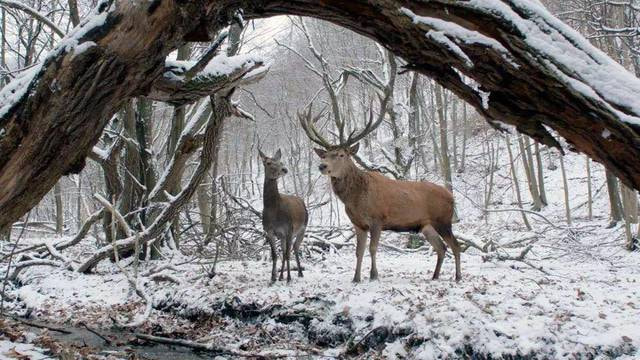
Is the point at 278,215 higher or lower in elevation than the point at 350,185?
lower

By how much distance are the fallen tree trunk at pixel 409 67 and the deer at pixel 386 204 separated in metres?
4.90

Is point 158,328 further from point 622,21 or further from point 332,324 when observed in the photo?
point 622,21

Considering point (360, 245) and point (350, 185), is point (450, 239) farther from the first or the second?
point (350, 185)

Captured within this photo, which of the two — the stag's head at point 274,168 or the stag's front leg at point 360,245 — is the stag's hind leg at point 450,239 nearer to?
the stag's front leg at point 360,245

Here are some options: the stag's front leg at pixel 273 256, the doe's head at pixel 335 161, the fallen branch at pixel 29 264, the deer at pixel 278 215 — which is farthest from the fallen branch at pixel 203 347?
the fallen branch at pixel 29 264

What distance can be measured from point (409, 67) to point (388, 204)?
5.15 m

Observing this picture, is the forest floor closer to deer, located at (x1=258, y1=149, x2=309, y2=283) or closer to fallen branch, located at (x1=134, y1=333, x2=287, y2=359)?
fallen branch, located at (x1=134, y1=333, x2=287, y2=359)

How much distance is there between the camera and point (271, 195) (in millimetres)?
8984

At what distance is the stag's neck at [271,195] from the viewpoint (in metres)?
8.91

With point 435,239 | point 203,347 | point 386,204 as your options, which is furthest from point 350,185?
point 203,347

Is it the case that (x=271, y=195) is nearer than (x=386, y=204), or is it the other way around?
(x=386, y=204)

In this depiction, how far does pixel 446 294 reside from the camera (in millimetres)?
6902

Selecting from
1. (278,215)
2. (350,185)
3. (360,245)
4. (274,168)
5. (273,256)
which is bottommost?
(273,256)

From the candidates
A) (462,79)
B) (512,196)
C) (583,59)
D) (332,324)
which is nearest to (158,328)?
(332,324)
